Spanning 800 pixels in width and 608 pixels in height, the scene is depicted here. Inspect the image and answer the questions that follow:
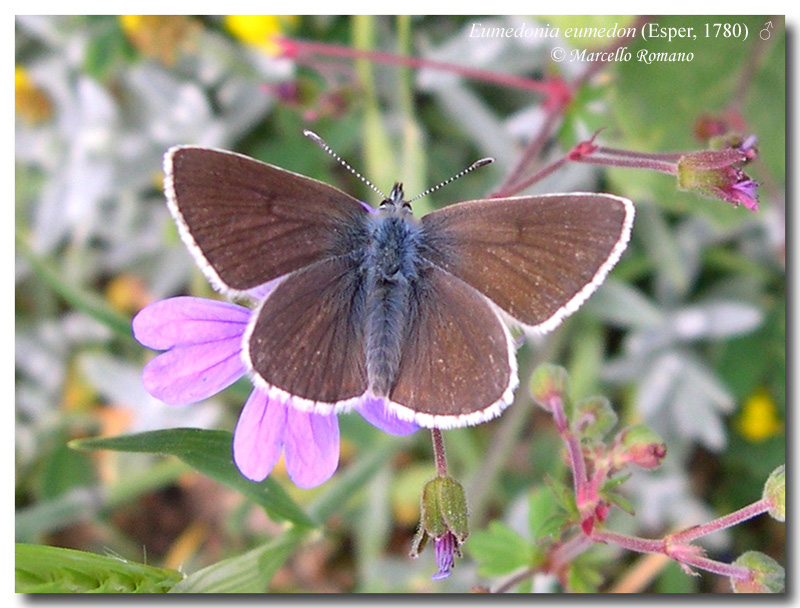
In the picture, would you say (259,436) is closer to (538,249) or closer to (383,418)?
(383,418)

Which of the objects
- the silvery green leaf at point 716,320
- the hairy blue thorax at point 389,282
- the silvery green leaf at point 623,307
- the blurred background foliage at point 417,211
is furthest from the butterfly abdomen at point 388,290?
the silvery green leaf at point 716,320

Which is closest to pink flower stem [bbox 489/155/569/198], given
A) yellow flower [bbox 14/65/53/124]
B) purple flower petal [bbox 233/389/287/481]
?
purple flower petal [bbox 233/389/287/481]

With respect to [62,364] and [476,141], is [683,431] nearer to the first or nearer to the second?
[476,141]

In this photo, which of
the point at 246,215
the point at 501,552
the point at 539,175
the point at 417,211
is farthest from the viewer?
the point at 417,211

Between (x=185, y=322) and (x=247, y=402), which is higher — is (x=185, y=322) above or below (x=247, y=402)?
above

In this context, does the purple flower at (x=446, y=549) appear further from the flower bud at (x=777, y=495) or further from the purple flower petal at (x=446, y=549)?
Result: the flower bud at (x=777, y=495)

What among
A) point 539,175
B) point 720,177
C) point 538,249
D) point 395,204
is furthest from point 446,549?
point 720,177
